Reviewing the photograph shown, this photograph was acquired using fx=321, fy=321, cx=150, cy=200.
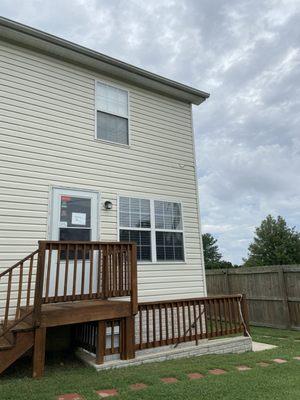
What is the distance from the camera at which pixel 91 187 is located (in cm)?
644

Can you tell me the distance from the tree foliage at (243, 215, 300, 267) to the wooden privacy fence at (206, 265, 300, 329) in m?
23.5

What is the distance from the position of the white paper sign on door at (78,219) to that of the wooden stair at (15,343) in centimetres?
221

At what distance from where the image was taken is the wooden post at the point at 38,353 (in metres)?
4.12

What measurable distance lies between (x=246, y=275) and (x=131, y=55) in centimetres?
823

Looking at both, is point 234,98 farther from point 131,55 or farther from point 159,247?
point 159,247

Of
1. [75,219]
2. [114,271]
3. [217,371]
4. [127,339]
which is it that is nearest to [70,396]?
[127,339]

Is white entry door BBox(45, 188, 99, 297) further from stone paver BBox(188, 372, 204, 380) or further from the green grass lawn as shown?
stone paver BBox(188, 372, 204, 380)

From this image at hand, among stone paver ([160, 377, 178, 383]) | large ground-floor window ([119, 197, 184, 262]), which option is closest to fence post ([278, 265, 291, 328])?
large ground-floor window ([119, 197, 184, 262])

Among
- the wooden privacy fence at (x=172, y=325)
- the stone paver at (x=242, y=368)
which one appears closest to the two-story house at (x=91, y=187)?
the wooden privacy fence at (x=172, y=325)

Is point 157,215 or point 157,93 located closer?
point 157,215

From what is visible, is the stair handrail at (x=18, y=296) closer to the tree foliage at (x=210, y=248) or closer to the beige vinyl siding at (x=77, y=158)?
the beige vinyl siding at (x=77, y=158)

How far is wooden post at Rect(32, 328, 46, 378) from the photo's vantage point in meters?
4.12

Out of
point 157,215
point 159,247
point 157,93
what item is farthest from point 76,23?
point 159,247

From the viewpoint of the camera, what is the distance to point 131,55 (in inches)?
431
